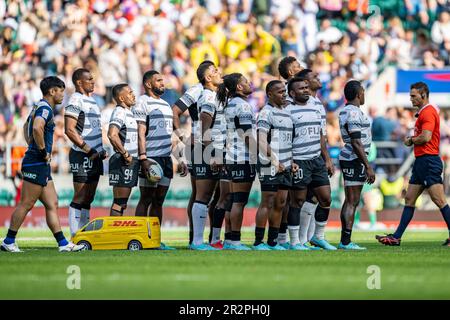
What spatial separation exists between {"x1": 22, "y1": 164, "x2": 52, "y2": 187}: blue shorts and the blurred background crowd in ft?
37.2

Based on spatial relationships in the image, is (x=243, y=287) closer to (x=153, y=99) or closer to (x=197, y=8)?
(x=153, y=99)

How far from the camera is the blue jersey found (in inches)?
610

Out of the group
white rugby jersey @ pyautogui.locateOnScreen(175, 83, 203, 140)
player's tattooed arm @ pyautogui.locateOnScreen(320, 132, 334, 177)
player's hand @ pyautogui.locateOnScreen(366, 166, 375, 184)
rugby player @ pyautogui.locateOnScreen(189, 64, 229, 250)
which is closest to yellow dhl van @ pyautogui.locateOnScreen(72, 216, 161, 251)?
rugby player @ pyautogui.locateOnScreen(189, 64, 229, 250)

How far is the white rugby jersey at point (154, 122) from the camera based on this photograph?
1714 cm

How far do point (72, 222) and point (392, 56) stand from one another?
13.8 metres

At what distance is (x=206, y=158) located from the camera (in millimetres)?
16672

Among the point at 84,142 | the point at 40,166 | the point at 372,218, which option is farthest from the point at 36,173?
the point at 372,218

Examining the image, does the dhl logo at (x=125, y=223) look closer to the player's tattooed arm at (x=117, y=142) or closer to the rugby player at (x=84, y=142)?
the player's tattooed arm at (x=117, y=142)

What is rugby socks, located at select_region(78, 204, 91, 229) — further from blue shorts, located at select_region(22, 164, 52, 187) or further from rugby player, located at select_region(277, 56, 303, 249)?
rugby player, located at select_region(277, 56, 303, 249)

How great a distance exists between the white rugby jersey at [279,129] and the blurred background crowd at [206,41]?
10438 millimetres

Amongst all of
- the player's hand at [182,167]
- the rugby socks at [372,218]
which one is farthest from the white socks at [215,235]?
the rugby socks at [372,218]

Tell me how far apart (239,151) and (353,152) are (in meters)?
1.71

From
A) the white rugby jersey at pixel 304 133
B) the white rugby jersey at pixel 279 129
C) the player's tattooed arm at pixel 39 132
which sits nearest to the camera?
the player's tattooed arm at pixel 39 132

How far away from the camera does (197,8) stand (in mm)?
29906
